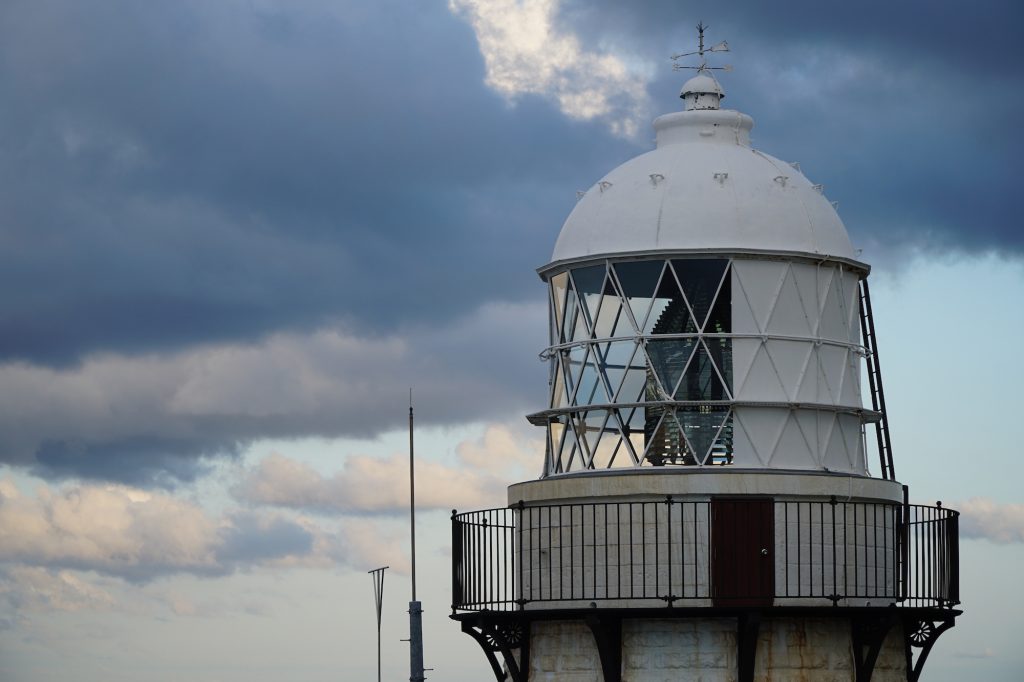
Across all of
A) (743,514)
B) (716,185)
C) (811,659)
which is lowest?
(811,659)

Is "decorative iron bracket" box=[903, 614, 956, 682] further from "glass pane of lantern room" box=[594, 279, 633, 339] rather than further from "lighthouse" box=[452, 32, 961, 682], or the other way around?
"glass pane of lantern room" box=[594, 279, 633, 339]

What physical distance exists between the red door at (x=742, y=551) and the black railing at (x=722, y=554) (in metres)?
0.02

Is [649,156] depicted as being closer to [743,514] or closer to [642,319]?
[642,319]

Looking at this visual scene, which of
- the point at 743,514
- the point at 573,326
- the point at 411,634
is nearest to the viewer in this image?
the point at 743,514

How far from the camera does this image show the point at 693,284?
51219 mm

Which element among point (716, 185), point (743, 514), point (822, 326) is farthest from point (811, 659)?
point (716, 185)

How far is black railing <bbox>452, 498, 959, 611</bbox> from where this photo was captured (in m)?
49.4

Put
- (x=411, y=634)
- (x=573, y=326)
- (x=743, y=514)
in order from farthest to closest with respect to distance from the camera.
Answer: (x=411, y=634), (x=573, y=326), (x=743, y=514)

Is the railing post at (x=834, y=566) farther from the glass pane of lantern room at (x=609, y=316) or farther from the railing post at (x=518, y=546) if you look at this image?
the railing post at (x=518, y=546)

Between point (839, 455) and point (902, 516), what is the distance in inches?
82.3

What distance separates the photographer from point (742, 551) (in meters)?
49.3

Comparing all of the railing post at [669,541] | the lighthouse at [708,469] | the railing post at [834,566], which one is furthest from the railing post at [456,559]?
the railing post at [834,566]

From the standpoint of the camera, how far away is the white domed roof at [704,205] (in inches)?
2024

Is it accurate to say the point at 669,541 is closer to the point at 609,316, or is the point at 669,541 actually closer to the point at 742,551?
the point at 742,551
